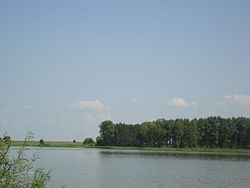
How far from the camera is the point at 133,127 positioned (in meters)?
149

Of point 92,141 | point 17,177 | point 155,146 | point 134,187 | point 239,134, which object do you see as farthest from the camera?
point 92,141

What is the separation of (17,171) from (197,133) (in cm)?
12322

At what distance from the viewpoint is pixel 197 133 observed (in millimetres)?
130750

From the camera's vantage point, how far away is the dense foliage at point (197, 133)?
130 m

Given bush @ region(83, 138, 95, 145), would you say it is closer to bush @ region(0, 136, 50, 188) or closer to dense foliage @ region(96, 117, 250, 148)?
dense foliage @ region(96, 117, 250, 148)

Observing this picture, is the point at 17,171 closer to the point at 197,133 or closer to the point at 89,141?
the point at 197,133

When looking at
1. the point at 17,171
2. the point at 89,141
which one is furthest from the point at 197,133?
the point at 17,171

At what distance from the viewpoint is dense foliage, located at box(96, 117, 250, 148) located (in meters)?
130

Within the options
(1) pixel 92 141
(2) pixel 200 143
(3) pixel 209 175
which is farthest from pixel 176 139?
(3) pixel 209 175

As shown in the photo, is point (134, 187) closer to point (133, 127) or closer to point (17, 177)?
point (17, 177)

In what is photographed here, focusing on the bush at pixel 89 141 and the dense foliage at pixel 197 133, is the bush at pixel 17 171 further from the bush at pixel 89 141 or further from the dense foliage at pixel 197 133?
the bush at pixel 89 141

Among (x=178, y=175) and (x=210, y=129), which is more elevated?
(x=210, y=129)

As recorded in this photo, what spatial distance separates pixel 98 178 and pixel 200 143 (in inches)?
3732

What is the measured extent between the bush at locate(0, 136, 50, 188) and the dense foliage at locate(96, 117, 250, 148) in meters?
121
